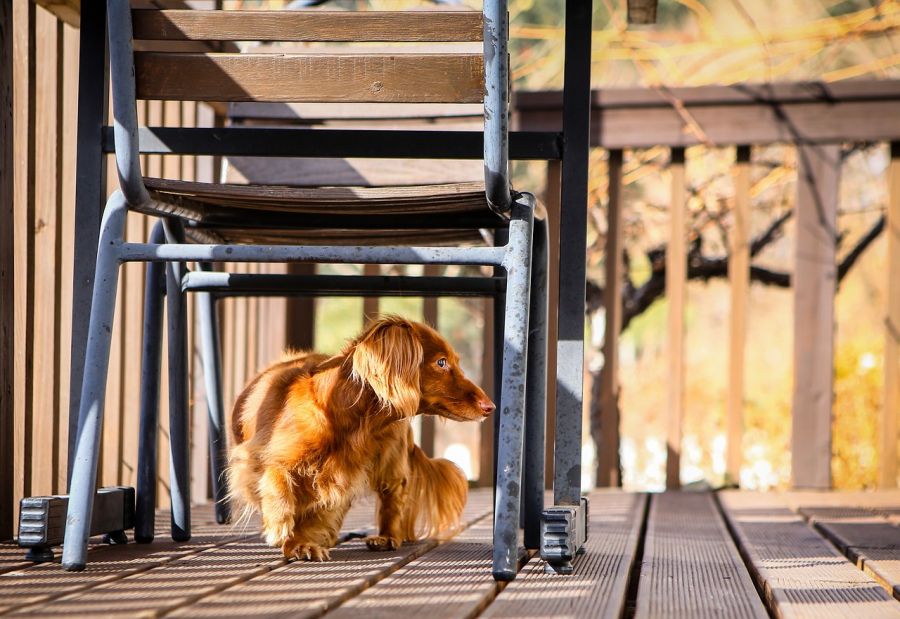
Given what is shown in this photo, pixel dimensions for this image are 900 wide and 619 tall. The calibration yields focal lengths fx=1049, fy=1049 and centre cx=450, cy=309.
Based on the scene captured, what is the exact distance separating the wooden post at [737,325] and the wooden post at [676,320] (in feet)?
0.51

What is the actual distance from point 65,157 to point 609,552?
4.91 ft

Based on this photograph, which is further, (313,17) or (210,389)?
(210,389)

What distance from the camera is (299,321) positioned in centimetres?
361

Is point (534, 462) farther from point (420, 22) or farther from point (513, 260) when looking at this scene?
point (420, 22)

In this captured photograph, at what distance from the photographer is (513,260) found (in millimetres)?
1697

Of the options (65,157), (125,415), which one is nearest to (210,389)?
(125,415)

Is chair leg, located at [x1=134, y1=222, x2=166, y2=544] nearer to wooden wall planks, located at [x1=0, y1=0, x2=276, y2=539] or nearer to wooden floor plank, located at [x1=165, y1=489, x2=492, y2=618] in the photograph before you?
wooden wall planks, located at [x1=0, y1=0, x2=276, y2=539]

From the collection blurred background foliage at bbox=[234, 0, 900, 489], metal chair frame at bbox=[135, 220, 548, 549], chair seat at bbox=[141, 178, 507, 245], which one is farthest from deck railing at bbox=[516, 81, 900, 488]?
metal chair frame at bbox=[135, 220, 548, 549]

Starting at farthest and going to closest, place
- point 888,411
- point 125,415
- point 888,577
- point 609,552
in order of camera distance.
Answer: point 888,411, point 125,415, point 609,552, point 888,577

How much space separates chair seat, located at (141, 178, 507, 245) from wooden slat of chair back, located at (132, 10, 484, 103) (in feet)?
0.50

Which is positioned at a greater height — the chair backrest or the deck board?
the chair backrest

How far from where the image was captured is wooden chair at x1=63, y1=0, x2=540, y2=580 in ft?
5.35

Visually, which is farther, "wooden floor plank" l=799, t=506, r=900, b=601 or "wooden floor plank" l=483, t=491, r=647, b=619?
"wooden floor plank" l=799, t=506, r=900, b=601

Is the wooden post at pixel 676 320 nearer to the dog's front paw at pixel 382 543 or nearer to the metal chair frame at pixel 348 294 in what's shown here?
the metal chair frame at pixel 348 294
